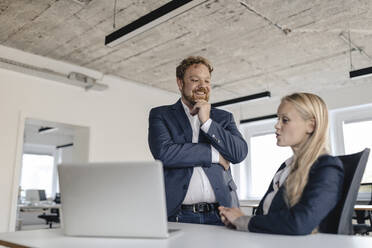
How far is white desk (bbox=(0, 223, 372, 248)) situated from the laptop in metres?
0.03

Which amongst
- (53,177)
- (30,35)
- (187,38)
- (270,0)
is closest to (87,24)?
(30,35)

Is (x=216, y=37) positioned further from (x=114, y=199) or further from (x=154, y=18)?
(x=114, y=199)

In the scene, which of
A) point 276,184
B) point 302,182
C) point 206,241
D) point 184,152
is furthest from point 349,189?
point 184,152

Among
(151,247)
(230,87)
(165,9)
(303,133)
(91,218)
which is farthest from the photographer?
(230,87)

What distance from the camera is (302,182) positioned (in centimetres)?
106

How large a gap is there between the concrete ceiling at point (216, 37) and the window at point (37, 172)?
6435mm

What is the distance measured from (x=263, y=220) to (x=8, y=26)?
4068mm

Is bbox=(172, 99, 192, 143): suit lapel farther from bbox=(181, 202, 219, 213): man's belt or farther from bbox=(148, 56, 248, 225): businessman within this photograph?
bbox=(181, 202, 219, 213): man's belt

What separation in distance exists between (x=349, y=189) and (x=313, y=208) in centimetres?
20

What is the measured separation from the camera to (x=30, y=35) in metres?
4.23

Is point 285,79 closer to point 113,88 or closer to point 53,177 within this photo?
point 113,88

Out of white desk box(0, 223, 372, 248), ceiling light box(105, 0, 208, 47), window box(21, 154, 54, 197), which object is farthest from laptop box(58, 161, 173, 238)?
window box(21, 154, 54, 197)

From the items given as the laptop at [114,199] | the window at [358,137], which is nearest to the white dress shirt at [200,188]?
the laptop at [114,199]

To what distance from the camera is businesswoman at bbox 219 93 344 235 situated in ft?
3.23
